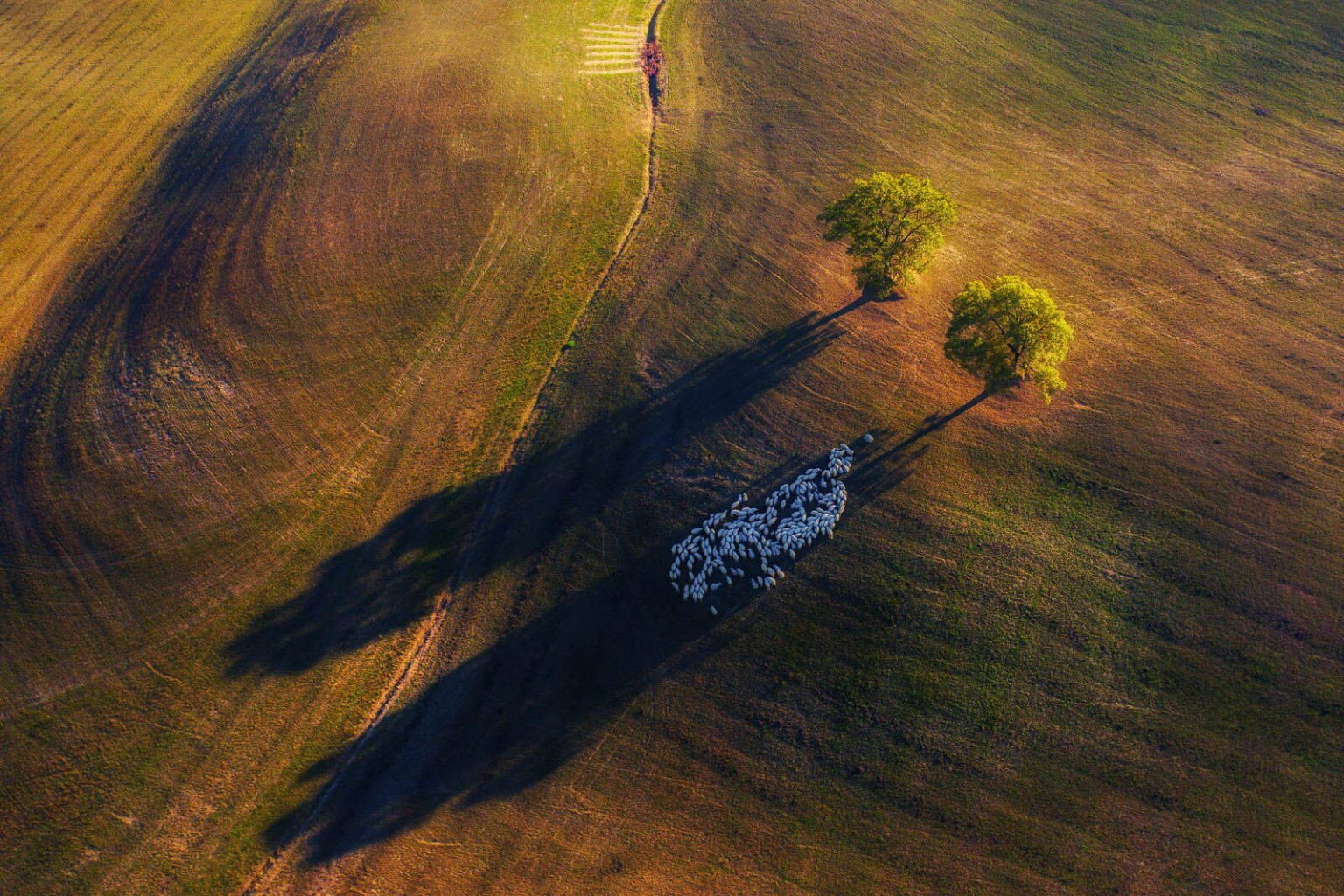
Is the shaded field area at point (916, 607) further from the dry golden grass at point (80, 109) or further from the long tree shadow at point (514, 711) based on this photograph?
the dry golden grass at point (80, 109)

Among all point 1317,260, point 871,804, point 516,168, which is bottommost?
point 871,804

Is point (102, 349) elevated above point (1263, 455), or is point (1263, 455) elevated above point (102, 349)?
point (102, 349)

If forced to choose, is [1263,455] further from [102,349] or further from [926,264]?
[102,349]

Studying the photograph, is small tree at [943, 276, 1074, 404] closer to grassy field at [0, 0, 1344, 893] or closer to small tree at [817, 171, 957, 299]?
grassy field at [0, 0, 1344, 893]

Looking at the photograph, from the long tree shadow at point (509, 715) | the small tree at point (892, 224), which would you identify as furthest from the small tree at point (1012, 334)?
the long tree shadow at point (509, 715)

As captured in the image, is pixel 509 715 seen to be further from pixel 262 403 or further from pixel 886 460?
pixel 262 403

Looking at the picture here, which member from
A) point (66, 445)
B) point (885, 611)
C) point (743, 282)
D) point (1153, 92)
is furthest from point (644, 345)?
point (1153, 92)
